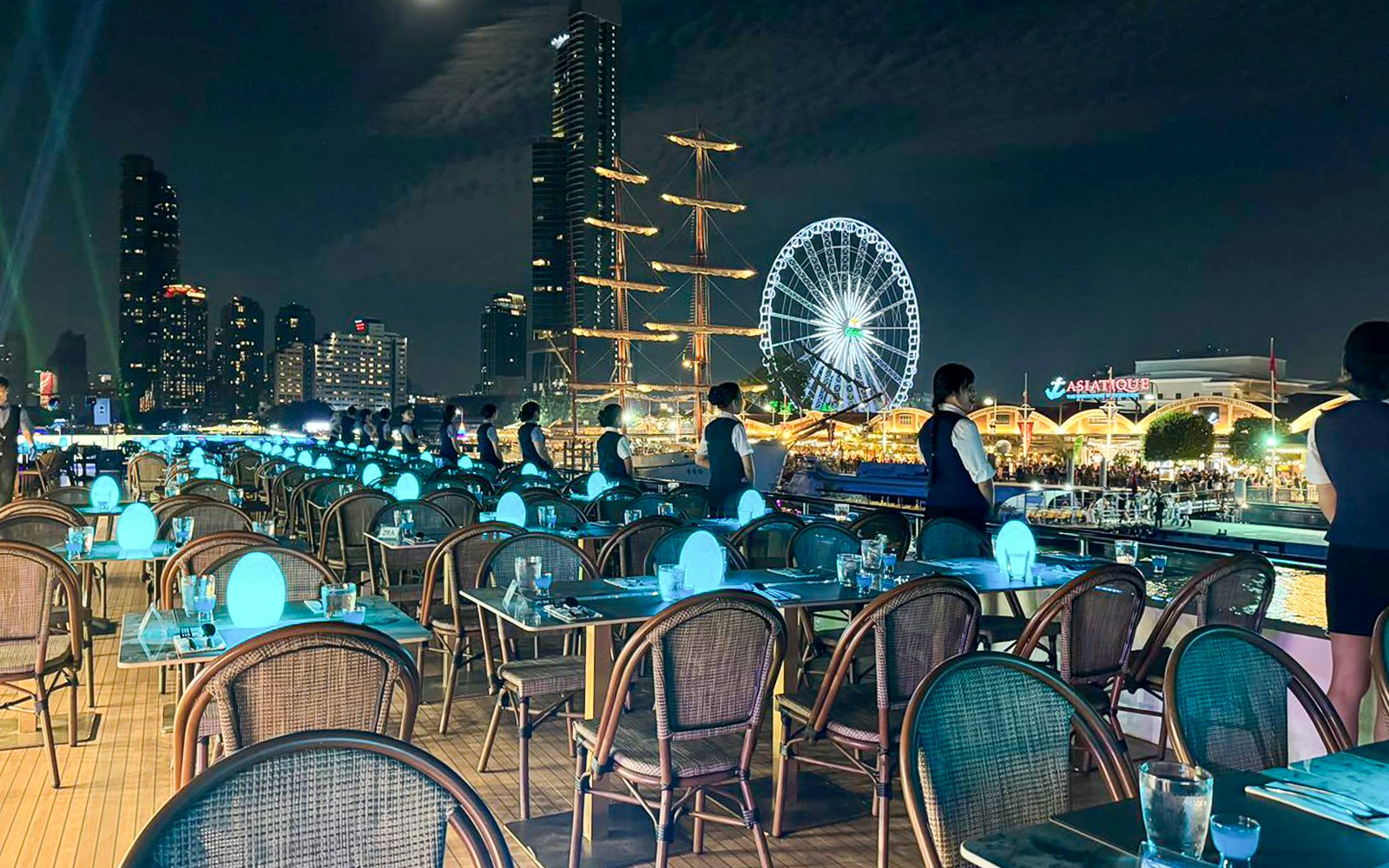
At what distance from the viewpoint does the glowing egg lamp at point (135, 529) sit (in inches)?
205

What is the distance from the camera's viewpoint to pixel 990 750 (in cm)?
201

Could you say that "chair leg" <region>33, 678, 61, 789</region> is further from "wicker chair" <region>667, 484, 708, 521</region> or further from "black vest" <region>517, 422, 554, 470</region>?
"black vest" <region>517, 422, 554, 470</region>

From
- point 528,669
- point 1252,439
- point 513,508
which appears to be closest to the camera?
point 528,669

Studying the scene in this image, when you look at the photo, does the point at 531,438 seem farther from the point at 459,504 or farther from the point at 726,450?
the point at 726,450

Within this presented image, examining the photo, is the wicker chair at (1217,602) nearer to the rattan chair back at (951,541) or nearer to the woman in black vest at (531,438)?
the rattan chair back at (951,541)

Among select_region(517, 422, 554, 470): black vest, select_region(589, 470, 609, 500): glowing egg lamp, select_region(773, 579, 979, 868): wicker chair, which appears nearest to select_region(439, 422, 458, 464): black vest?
select_region(517, 422, 554, 470): black vest

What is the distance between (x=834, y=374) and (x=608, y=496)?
94.2 feet

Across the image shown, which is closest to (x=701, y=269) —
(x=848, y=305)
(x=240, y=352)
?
(x=848, y=305)

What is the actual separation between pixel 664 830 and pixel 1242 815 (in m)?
1.63

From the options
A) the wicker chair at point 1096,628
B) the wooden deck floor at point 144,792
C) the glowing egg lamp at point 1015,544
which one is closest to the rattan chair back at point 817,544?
the glowing egg lamp at point 1015,544

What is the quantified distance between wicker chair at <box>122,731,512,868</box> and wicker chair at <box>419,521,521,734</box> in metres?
2.98

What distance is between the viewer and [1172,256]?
93.9 meters

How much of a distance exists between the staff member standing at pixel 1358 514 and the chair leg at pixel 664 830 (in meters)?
2.25

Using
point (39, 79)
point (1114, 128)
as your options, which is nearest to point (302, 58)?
point (39, 79)
